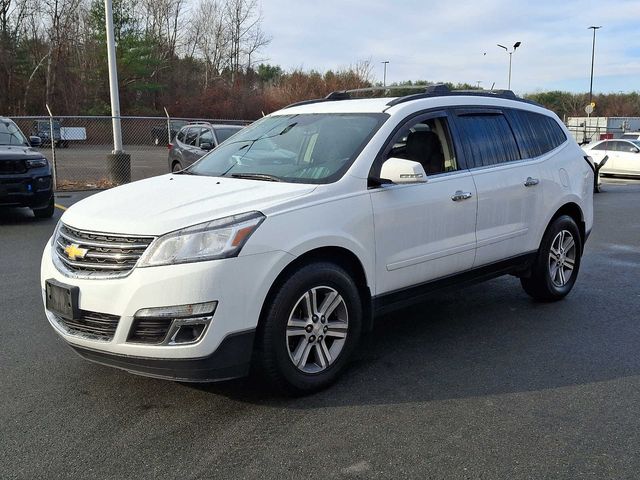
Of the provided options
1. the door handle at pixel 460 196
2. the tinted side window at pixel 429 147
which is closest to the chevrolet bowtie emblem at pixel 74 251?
the tinted side window at pixel 429 147

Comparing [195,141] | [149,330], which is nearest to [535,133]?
[149,330]

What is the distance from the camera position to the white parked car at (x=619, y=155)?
21.5 meters

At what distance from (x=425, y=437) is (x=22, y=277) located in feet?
16.5

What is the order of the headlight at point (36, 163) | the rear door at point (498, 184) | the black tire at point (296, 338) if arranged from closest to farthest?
the black tire at point (296, 338) < the rear door at point (498, 184) < the headlight at point (36, 163)

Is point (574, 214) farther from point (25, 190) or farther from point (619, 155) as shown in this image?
point (619, 155)

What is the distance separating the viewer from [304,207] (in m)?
3.57

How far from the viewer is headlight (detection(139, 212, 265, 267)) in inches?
126

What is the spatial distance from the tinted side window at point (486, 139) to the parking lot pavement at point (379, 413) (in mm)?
1391

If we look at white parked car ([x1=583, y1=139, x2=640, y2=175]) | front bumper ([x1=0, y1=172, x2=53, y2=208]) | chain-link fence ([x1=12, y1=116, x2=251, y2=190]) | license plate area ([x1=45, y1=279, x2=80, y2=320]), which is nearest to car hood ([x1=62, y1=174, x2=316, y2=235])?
license plate area ([x1=45, y1=279, x2=80, y2=320])

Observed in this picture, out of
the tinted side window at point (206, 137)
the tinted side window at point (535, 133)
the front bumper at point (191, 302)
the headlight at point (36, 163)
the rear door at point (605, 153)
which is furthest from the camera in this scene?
the rear door at point (605, 153)

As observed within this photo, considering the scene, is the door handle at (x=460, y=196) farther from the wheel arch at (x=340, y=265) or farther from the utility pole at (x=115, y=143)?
the utility pole at (x=115, y=143)

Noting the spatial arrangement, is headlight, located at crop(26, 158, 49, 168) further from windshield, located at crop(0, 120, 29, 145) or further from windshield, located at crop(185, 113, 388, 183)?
windshield, located at crop(185, 113, 388, 183)

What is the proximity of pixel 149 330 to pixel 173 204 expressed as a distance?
792mm

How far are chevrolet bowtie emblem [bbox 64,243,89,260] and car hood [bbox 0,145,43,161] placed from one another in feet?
22.5
